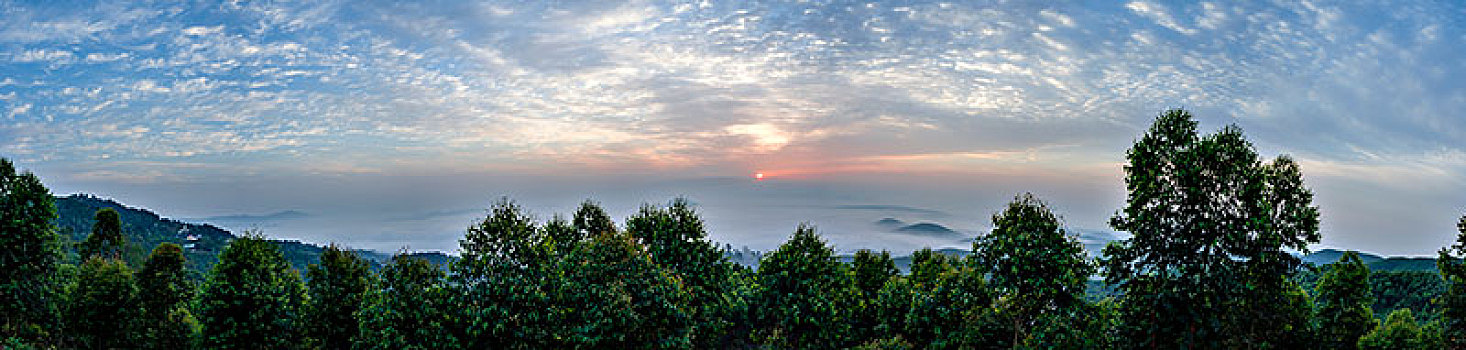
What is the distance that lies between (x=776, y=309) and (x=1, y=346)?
28179 millimetres

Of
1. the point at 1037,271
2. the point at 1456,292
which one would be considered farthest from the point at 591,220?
the point at 1456,292

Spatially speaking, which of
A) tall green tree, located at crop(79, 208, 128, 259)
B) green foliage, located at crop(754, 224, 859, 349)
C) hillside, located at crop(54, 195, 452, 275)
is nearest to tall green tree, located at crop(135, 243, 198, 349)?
tall green tree, located at crop(79, 208, 128, 259)

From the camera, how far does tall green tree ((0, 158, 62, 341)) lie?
3144 cm

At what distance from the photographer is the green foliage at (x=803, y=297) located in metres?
25.5

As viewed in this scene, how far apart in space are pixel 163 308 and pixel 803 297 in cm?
3580

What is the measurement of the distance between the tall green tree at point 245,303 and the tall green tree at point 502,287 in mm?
11219

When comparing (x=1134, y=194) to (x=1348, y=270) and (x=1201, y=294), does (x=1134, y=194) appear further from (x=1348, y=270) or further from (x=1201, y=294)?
(x=1348, y=270)

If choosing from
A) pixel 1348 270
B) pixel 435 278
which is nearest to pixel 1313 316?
pixel 1348 270

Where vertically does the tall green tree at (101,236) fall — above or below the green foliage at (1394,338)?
above

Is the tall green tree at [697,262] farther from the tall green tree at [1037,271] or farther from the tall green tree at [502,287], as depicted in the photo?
the tall green tree at [1037,271]

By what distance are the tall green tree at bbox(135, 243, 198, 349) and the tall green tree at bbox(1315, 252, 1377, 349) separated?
57792mm

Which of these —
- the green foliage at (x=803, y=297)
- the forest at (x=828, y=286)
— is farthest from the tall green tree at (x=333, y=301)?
the green foliage at (x=803, y=297)

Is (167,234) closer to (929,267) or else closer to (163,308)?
(163,308)

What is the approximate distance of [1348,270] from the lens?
32.2 m
